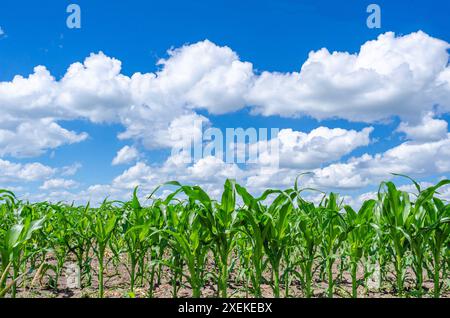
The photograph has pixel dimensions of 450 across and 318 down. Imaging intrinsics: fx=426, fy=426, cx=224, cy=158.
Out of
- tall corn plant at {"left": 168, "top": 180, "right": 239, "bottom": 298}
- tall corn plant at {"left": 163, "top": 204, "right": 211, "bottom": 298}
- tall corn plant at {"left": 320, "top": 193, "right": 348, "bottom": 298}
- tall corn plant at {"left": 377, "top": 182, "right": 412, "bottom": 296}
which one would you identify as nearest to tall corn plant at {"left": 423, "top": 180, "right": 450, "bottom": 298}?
tall corn plant at {"left": 377, "top": 182, "right": 412, "bottom": 296}

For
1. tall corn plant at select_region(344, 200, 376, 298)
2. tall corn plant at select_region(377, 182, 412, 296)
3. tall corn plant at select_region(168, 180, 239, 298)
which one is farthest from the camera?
tall corn plant at select_region(344, 200, 376, 298)

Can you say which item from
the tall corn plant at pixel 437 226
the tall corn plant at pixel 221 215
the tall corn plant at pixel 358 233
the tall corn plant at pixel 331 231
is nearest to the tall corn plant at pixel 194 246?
the tall corn plant at pixel 221 215

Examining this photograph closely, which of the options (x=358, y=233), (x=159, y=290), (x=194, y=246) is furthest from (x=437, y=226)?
(x=159, y=290)

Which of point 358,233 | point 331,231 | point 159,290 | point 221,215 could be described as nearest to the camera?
point 221,215

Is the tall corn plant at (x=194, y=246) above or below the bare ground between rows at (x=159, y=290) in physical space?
above

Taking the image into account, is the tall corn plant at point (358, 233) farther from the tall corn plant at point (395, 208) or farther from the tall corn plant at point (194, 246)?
the tall corn plant at point (194, 246)

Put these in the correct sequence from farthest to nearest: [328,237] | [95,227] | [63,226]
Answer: [63,226] < [95,227] < [328,237]

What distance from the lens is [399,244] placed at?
3.15 m

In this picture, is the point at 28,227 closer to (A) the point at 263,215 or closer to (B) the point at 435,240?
(A) the point at 263,215

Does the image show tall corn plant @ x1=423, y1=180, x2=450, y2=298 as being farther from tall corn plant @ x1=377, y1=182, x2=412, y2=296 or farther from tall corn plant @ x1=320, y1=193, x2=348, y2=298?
tall corn plant @ x1=320, y1=193, x2=348, y2=298

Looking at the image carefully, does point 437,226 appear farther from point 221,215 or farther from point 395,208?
point 221,215

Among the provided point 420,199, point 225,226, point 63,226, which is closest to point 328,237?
point 420,199
